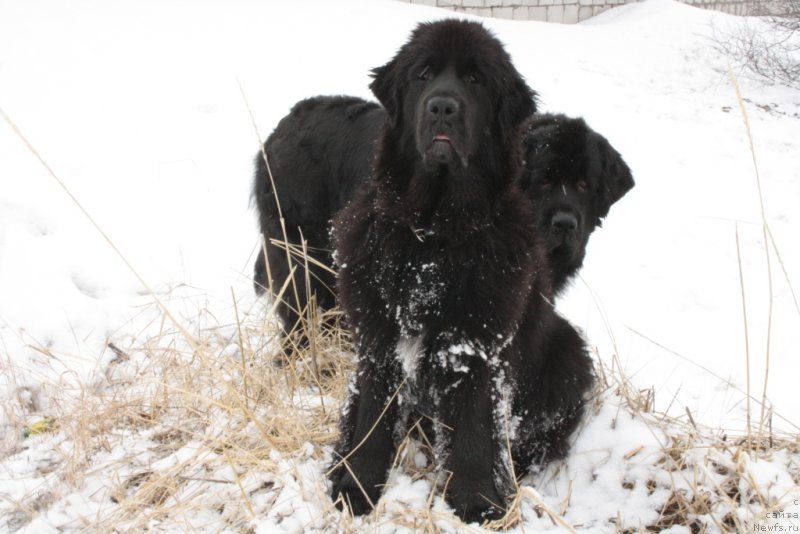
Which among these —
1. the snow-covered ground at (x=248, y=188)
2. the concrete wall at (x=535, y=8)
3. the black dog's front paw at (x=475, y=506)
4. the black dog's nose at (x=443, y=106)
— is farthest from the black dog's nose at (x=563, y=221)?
the concrete wall at (x=535, y=8)

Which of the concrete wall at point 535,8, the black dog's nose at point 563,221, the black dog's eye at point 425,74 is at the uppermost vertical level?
the concrete wall at point 535,8

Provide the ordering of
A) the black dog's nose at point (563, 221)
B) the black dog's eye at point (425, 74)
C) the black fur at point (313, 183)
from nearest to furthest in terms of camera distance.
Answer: the black dog's eye at point (425, 74) < the black dog's nose at point (563, 221) < the black fur at point (313, 183)

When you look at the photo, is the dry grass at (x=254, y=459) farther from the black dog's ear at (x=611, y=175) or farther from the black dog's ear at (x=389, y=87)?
the black dog's ear at (x=389, y=87)

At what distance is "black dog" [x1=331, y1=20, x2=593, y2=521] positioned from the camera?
2373 millimetres

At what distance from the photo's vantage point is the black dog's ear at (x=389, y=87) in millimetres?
2580

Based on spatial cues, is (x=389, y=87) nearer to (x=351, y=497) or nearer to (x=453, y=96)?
(x=453, y=96)

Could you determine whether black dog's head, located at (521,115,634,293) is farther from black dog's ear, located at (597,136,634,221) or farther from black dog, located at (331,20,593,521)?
black dog, located at (331,20,593,521)

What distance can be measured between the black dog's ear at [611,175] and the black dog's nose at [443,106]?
1.58m

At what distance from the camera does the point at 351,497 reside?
8.00ft

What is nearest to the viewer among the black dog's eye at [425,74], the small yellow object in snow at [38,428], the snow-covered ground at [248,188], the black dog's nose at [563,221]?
the black dog's eye at [425,74]

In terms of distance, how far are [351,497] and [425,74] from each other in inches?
57.5

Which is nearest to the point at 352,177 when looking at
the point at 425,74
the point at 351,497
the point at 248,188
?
the point at 425,74

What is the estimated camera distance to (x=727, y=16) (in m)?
12.4

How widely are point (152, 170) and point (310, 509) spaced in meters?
4.68
